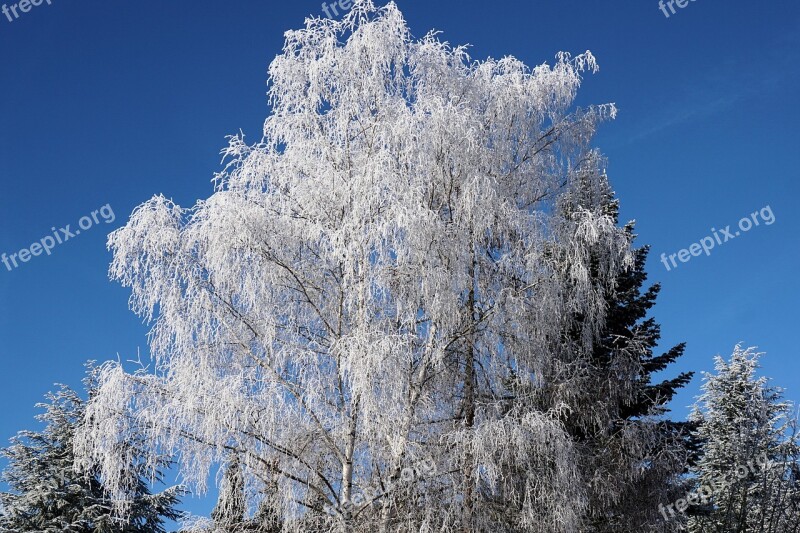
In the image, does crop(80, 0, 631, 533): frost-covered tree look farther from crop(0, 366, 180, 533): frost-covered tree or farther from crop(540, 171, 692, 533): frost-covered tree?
crop(0, 366, 180, 533): frost-covered tree

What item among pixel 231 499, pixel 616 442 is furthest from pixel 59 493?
pixel 616 442

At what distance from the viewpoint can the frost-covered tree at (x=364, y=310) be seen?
8078 millimetres

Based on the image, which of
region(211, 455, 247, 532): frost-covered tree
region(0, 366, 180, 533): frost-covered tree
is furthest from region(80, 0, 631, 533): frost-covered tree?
region(0, 366, 180, 533): frost-covered tree

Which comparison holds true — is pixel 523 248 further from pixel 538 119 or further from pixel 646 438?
pixel 646 438

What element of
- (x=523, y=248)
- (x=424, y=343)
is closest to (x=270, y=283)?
(x=424, y=343)

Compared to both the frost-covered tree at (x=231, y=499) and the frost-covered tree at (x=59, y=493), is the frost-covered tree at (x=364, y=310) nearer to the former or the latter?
the frost-covered tree at (x=231, y=499)

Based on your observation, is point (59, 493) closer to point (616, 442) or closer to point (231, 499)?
point (231, 499)

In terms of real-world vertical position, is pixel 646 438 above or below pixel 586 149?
below

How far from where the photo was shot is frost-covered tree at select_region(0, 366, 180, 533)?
14430 mm

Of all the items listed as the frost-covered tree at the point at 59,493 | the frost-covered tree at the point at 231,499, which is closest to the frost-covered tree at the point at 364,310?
the frost-covered tree at the point at 231,499

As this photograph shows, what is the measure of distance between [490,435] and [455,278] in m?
1.80

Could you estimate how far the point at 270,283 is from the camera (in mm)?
8859

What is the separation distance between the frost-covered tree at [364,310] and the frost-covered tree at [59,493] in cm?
602

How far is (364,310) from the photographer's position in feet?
29.0
